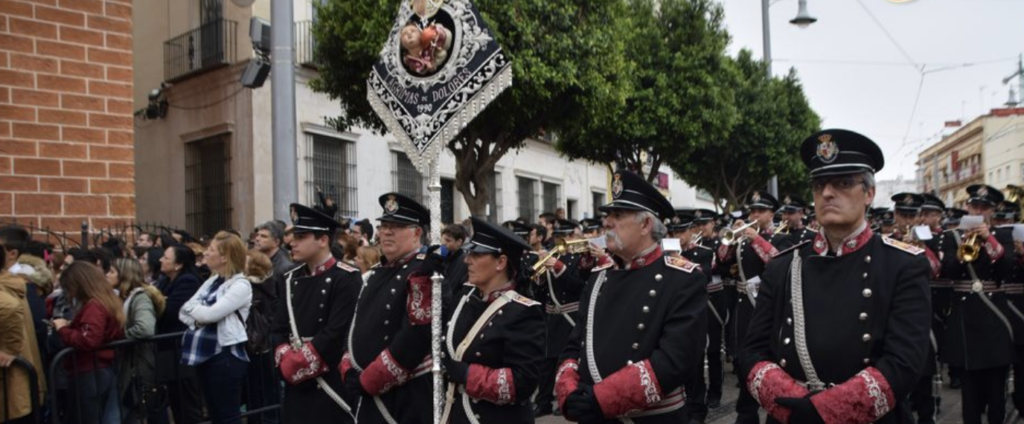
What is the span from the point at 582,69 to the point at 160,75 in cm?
1056

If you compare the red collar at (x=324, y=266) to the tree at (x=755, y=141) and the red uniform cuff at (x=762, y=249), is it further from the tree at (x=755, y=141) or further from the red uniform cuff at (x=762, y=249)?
the tree at (x=755, y=141)

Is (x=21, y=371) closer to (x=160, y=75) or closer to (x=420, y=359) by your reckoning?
(x=420, y=359)

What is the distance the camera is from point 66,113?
11297 millimetres

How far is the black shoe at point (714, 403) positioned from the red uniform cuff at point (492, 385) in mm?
5666

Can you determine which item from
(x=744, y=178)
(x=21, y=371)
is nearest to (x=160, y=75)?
(x=21, y=371)

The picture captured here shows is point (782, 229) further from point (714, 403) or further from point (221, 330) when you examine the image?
point (221, 330)

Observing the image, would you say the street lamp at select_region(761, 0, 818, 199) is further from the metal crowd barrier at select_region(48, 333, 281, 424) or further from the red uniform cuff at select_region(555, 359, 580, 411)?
the red uniform cuff at select_region(555, 359, 580, 411)

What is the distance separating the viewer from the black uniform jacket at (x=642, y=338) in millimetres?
4152

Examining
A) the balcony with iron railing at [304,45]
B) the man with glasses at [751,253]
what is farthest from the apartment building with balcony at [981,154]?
the man with glasses at [751,253]

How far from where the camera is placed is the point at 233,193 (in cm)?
1898

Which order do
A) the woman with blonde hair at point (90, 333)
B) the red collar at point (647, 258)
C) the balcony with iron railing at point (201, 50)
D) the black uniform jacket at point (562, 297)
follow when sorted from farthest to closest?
the balcony with iron railing at point (201, 50), the black uniform jacket at point (562, 297), the woman with blonde hair at point (90, 333), the red collar at point (647, 258)

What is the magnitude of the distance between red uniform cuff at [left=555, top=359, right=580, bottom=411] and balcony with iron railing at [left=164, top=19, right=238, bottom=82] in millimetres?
15855

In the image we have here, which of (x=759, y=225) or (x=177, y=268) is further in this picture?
(x=759, y=225)

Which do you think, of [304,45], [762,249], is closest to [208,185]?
[304,45]
